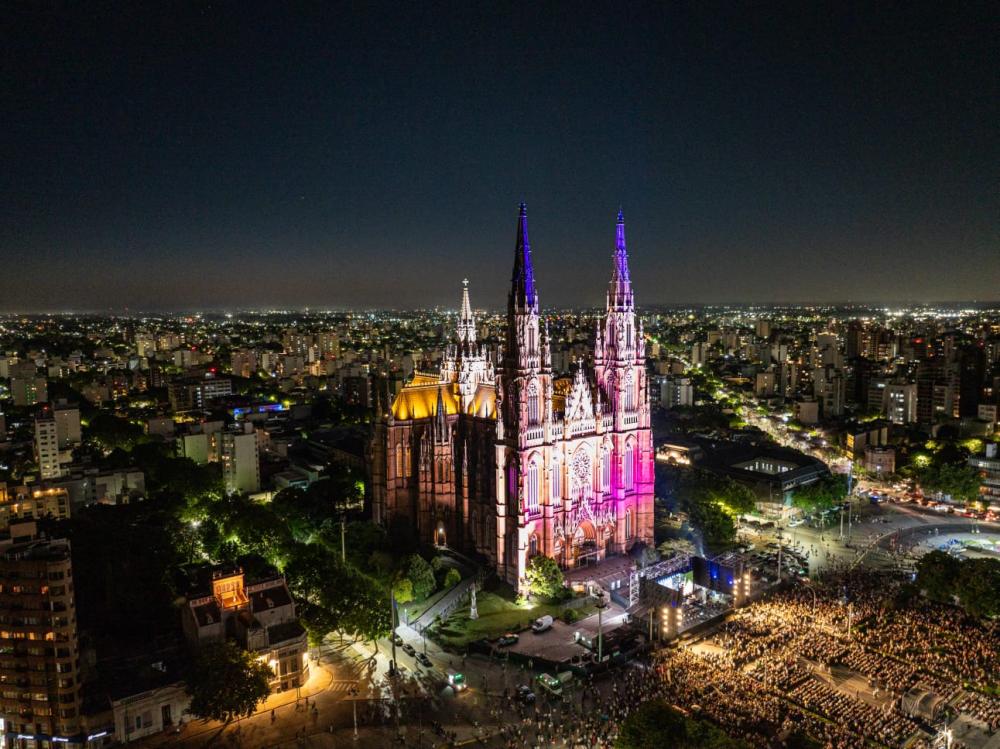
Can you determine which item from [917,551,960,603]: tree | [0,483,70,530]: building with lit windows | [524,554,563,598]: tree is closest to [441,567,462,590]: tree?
[524,554,563,598]: tree

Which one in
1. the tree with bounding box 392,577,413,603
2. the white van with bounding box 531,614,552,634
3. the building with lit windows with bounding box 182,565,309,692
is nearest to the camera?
the building with lit windows with bounding box 182,565,309,692

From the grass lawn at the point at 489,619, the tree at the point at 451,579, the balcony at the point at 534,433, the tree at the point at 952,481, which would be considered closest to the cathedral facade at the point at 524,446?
the balcony at the point at 534,433

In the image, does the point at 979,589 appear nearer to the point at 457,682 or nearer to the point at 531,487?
the point at 531,487

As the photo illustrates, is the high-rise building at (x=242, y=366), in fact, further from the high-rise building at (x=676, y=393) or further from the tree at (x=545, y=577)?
the tree at (x=545, y=577)

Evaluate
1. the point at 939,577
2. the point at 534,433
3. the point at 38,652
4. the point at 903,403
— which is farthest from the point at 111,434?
the point at 903,403

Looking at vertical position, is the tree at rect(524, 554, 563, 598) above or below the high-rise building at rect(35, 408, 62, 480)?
below

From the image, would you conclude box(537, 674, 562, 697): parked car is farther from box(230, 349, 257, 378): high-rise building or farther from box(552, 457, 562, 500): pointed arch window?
box(230, 349, 257, 378): high-rise building

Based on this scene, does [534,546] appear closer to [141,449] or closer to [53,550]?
[53,550]
